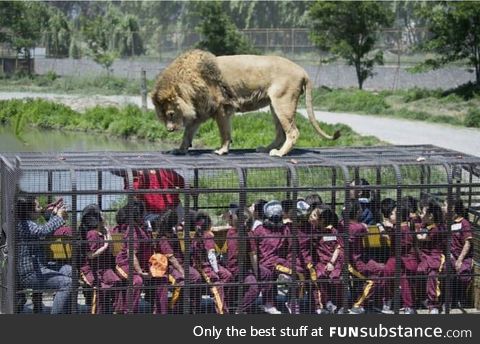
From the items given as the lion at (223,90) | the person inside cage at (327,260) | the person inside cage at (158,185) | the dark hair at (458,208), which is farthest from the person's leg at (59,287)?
the dark hair at (458,208)

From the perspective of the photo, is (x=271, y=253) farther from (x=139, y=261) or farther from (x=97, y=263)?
(x=97, y=263)

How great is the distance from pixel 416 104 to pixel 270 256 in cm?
2708

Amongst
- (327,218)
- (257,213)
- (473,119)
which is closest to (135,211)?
(257,213)

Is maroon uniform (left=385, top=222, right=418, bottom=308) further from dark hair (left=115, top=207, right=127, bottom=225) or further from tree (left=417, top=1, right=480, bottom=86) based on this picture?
tree (left=417, top=1, right=480, bottom=86)

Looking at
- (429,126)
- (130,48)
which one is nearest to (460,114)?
(429,126)

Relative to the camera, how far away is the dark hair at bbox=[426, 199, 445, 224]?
398 inches

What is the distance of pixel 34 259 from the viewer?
368 inches

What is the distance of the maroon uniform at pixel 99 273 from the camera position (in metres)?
9.38

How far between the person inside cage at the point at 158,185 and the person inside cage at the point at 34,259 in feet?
3.07

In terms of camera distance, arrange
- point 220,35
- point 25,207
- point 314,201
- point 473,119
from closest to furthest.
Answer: point 25,207
point 314,201
point 473,119
point 220,35

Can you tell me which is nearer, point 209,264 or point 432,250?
point 209,264

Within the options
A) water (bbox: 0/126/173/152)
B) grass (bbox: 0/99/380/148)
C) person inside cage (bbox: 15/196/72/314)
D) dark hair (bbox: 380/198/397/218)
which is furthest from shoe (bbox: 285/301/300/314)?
water (bbox: 0/126/173/152)

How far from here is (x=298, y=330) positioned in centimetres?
870

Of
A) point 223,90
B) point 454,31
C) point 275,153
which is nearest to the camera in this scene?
point 275,153
